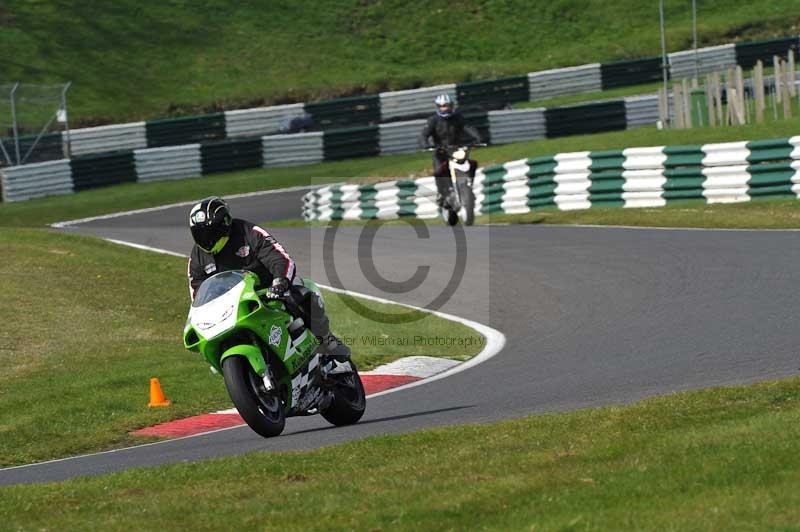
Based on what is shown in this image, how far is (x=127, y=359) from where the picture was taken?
1361 cm

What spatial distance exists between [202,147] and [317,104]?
3.90m

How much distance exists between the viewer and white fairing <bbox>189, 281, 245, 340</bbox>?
876 cm

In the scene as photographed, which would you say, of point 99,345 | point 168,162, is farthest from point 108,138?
point 99,345

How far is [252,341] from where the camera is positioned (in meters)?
8.96

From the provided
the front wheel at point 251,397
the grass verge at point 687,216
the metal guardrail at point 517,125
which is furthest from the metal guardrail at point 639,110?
the front wheel at point 251,397

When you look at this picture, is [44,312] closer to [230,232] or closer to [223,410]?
[223,410]

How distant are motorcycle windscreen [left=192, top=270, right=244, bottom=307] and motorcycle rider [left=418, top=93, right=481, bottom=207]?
490 inches

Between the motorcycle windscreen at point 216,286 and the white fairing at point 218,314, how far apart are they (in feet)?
0.10

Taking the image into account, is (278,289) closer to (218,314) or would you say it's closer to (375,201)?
(218,314)

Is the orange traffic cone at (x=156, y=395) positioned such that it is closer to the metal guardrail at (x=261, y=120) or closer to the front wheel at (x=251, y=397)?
the front wheel at (x=251, y=397)

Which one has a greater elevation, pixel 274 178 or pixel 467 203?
pixel 467 203

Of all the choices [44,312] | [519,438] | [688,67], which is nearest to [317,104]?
[688,67]

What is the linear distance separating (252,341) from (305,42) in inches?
1509

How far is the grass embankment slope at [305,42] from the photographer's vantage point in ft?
138
